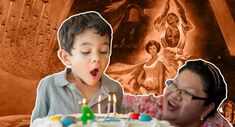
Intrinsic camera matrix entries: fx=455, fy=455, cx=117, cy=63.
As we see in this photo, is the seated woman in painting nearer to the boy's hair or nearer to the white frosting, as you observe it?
the boy's hair

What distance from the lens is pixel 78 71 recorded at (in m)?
4.70

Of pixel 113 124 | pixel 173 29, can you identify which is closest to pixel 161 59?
pixel 173 29

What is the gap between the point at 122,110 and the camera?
4871 mm

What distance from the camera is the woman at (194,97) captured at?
492 centimetres

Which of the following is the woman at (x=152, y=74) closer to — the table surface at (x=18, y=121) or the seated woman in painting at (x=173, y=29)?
the seated woman in painting at (x=173, y=29)

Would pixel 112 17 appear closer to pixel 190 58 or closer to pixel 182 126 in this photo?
pixel 190 58

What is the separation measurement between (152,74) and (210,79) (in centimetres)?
77

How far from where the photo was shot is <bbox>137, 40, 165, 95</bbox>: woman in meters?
5.36

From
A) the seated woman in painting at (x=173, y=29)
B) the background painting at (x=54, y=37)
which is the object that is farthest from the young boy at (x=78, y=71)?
the seated woman in painting at (x=173, y=29)

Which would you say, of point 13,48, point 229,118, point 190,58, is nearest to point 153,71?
point 190,58

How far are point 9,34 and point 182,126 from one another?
2.18m

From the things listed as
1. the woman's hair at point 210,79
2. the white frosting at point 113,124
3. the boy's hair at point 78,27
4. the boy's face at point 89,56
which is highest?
the boy's hair at point 78,27

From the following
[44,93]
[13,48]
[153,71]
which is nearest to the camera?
[44,93]

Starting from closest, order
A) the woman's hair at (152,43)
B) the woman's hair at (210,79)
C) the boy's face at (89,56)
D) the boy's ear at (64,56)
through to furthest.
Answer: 1. the boy's face at (89,56)
2. the boy's ear at (64,56)
3. the woman's hair at (210,79)
4. the woman's hair at (152,43)
